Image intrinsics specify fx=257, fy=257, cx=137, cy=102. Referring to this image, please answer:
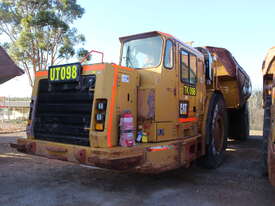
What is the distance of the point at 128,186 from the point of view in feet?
14.3

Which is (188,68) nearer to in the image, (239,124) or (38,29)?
(239,124)

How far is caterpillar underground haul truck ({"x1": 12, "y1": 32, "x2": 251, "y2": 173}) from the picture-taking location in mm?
3605

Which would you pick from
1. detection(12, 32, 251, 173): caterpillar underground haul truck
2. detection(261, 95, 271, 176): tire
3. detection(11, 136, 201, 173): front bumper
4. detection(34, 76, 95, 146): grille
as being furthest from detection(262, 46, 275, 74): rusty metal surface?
detection(34, 76, 95, 146): grille

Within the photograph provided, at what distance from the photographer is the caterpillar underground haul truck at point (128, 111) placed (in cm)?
361

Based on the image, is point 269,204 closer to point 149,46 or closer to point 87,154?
point 87,154

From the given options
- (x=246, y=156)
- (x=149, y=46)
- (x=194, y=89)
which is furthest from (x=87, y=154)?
(x=246, y=156)

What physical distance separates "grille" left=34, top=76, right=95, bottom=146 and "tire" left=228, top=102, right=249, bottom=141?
21.4 feet

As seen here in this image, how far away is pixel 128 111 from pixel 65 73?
1.20 metres

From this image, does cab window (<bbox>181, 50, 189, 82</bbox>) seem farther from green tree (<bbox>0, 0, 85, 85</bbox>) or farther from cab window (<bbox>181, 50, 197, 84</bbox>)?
green tree (<bbox>0, 0, 85, 85</bbox>)

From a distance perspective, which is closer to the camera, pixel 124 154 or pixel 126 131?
pixel 124 154

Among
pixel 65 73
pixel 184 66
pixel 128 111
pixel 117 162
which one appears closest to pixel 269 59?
pixel 184 66

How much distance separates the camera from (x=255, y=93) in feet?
52.6

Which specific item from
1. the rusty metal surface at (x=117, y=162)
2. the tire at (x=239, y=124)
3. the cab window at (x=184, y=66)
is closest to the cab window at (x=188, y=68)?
the cab window at (x=184, y=66)

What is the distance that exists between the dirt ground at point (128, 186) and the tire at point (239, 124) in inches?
130
